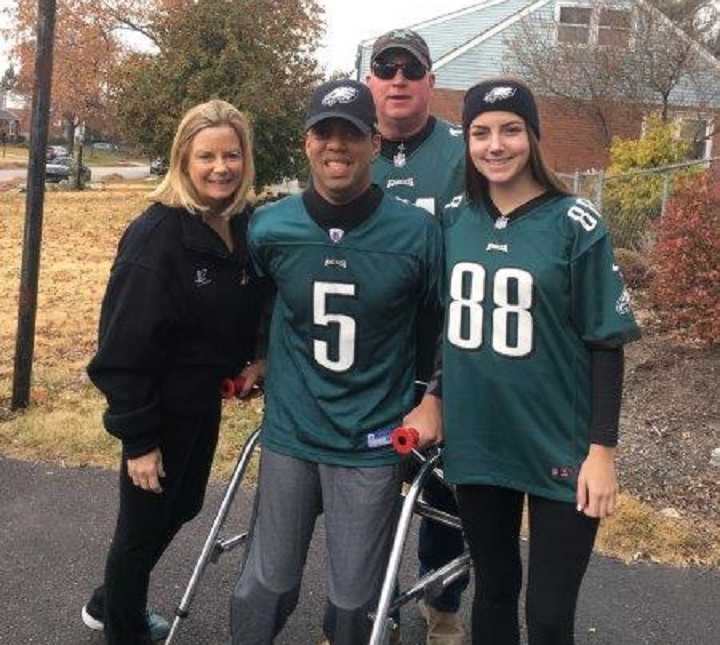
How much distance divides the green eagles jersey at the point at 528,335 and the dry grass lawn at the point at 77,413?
201 cm

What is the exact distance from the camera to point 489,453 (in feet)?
8.67

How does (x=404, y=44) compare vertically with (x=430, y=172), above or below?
above

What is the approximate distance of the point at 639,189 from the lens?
13.2m

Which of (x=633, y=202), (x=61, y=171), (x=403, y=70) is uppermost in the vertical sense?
(x=61, y=171)

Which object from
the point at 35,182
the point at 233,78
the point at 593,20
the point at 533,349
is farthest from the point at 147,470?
the point at 593,20

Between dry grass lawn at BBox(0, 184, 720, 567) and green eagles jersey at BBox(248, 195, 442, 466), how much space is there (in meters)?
2.15

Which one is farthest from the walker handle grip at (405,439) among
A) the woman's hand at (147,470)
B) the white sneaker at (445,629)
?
the white sneaker at (445,629)

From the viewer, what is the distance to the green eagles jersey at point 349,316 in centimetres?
270

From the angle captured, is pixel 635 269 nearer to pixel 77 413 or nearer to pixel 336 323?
pixel 77 413

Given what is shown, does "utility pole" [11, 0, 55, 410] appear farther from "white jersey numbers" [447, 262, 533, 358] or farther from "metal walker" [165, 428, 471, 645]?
"white jersey numbers" [447, 262, 533, 358]

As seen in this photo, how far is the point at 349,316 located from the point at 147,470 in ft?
2.79

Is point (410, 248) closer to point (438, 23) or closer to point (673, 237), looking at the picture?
point (673, 237)

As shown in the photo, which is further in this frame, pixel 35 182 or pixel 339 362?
pixel 35 182

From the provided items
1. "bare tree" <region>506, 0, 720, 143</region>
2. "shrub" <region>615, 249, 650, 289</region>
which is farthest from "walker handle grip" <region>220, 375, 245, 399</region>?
"bare tree" <region>506, 0, 720, 143</region>
